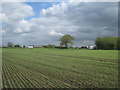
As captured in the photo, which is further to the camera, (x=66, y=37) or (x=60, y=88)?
(x=66, y=37)

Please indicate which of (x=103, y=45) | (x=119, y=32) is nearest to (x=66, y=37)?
(x=103, y=45)

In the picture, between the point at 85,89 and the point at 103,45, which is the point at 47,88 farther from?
the point at 103,45

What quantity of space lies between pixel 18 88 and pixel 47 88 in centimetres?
140

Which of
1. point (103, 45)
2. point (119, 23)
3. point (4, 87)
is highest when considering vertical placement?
point (119, 23)

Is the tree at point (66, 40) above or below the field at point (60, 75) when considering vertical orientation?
above

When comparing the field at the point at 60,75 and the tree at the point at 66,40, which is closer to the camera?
the field at the point at 60,75

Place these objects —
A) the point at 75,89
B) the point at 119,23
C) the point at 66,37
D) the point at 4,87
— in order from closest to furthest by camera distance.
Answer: the point at 75,89 < the point at 4,87 < the point at 119,23 < the point at 66,37

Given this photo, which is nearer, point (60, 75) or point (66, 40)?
point (60, 75)

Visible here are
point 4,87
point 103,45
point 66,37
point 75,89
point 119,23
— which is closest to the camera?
point 75,89

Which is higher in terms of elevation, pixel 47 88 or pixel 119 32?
pixel 119 32

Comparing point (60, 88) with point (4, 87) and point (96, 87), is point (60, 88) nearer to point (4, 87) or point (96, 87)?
point (96, 87)

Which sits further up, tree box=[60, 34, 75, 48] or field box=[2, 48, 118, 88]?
tree box=[60, 34, 75, 48]

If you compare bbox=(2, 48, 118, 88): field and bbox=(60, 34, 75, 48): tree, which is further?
bbox=(60, 34, 75, 48): tree

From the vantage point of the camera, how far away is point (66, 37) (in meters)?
78.9
